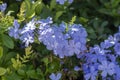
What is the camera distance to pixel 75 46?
68.3 inches

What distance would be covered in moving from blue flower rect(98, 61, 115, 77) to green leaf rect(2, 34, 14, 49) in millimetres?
469

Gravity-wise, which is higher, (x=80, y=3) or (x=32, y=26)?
(x=32, y=26)

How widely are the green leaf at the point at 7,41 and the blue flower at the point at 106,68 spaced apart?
1.54ft

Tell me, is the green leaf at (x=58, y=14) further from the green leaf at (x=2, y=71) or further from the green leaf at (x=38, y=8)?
the green leaf at (x=2, y=71)

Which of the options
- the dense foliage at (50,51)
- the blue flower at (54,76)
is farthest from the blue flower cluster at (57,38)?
the blue flower at (54,76)

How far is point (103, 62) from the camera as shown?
1.81m

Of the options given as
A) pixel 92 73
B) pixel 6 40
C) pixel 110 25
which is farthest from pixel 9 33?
pixel 110 25

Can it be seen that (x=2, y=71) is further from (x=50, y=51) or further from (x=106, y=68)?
(x=106, y=68)

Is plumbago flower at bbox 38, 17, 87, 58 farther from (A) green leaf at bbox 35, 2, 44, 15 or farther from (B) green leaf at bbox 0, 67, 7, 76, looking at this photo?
(A) green leaf at bbox 35, 2, 44, 15

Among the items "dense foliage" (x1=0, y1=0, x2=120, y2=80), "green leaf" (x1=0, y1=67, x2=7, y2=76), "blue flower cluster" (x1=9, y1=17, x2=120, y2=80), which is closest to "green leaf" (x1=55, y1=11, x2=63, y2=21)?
"dense foliage" (x1=0, y1=0, x2=120, y2=80)

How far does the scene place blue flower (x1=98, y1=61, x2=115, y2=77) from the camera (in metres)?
1.79

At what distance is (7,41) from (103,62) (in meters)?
0.51

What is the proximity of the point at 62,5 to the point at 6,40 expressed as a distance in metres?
0.60

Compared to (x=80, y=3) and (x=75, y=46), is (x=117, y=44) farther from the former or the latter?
(x=80, y=3)
